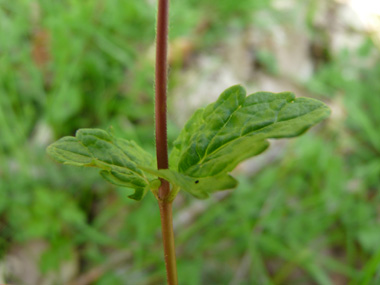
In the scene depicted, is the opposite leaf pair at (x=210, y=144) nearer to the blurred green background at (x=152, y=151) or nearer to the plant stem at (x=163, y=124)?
the plant stem at (x=163, y=124)

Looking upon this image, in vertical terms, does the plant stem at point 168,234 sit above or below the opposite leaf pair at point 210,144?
below

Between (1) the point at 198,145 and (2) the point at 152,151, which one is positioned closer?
(1) the point at 198,145

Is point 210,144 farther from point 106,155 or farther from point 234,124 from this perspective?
point 106,155

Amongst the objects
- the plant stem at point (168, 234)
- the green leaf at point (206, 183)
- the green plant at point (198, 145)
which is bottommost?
the plant stem at point (168, 234)

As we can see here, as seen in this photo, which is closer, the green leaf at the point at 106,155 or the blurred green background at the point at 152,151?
the green leaf at the point at 106,155

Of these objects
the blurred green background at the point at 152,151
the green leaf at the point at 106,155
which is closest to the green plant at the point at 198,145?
the green leaf at the point at 106,155

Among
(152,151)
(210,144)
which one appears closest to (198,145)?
(210,144)

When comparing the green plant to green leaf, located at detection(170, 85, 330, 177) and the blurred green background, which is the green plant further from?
the blurred green background

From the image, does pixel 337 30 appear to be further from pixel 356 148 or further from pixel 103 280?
pixel 103 280
